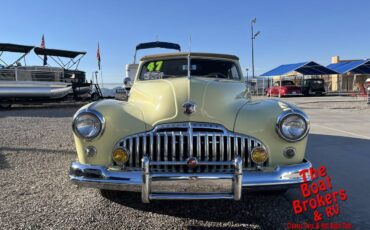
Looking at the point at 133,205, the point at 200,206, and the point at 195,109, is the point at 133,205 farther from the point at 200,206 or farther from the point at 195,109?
the point at 195,109

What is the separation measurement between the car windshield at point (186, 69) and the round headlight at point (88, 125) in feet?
5.61

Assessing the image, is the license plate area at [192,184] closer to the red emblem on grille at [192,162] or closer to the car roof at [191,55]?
the red emblem on grille at [192,162]

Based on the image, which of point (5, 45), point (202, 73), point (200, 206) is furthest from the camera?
point (5, 45)

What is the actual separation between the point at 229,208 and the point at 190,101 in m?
1.18

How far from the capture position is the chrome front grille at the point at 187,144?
302 centimetres

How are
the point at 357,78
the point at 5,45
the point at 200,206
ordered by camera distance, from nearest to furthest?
the point at 200,206, the point at 5,45, the point at 357,78

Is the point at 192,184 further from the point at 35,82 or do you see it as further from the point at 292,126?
the point at 35,82

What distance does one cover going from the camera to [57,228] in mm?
3066

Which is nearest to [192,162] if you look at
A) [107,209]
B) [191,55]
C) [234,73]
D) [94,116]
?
[94,116]

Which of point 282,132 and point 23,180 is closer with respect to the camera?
point 282,132

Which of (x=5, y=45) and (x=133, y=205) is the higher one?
(x=5, y=45)

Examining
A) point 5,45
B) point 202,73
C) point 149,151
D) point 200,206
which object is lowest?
point 200,206

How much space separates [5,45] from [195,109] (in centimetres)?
1480

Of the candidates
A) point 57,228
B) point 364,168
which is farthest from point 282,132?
point 364,168
